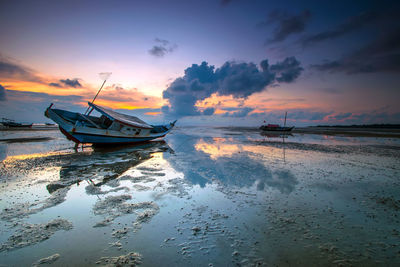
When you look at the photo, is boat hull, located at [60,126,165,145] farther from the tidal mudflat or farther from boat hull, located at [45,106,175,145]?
the tidal mudflat

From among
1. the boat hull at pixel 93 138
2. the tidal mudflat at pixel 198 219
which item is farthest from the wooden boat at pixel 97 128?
the tidal mudflat at pixel 198 219

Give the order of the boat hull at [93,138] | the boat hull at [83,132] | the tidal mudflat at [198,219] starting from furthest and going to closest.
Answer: the boat hull at [93,138] < the boat hull at [83,132] < the tidal mudflat at [198,219]

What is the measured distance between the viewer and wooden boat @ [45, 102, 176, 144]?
17.1 m

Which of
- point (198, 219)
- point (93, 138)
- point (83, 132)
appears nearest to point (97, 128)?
point (93, 138)

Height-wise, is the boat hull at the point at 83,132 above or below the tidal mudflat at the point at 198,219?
above

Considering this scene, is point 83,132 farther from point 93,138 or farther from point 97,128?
point 97,128

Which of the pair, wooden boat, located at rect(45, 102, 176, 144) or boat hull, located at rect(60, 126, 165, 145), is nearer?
wooden boat, located at rect(45, 102, 176, 144)

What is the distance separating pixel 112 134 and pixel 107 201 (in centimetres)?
1475

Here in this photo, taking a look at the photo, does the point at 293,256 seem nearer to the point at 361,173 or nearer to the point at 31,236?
the point at 31,236

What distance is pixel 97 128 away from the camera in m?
18.1

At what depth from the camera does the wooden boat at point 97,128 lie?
1712 cm

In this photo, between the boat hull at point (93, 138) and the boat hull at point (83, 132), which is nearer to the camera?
the boat hull at point (83, 132)

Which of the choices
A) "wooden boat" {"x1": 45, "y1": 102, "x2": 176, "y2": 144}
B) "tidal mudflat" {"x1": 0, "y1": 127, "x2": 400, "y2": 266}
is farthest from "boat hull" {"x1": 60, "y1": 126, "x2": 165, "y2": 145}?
"tidal mudflat" {"x1": 0, "y1": 127, "x2": 400, "y2": 266}

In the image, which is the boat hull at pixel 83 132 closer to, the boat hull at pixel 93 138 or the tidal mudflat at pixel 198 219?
the boat hull at pixel 93 138
